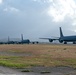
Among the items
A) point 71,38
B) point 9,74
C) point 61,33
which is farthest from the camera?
point 61,33

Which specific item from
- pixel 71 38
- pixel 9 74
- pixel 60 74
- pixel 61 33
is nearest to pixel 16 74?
pixel 9 74

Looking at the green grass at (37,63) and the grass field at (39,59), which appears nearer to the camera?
the green grass at (37,63)

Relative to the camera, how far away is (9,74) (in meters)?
18.3

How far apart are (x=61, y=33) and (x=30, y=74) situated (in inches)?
6097

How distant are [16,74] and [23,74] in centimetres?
47

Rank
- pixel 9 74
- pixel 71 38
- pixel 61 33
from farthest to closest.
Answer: pixel 61 33 → pixel 71 38 → pixel 9 74

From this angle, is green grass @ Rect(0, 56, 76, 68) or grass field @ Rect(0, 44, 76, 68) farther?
grass field @ Rect(0, 44, 76, 68)

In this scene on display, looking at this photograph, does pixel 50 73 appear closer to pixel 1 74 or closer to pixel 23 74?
pixel 23 74

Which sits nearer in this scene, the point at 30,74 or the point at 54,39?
the point at 30,74

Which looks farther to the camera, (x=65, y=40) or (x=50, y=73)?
(x=65, y=40)

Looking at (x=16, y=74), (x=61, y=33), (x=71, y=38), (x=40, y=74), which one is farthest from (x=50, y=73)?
(x=61, y=33)

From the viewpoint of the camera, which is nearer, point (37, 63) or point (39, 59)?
point (37, 63)

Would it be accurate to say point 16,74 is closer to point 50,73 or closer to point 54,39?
point 50,73

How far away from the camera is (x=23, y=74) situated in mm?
18547
